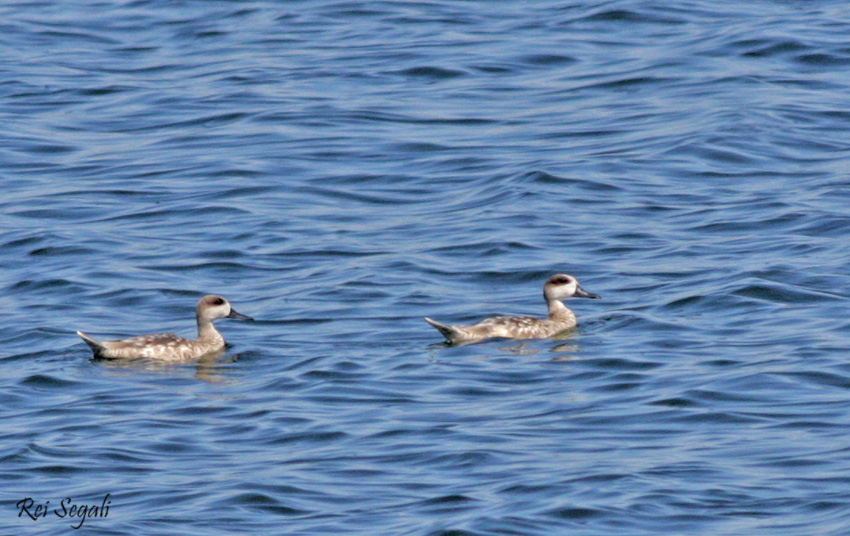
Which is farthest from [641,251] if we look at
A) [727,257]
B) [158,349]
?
[158,349]

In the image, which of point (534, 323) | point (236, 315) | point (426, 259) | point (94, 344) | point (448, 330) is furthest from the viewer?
point (426, 259)

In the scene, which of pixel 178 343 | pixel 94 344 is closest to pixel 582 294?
pixel 178 343

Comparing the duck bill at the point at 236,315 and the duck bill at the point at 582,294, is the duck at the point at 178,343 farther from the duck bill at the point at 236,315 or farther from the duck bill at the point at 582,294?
the duck bill at the point at 582,294

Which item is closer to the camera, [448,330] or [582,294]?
[448,330]

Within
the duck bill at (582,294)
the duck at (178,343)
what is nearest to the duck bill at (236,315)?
the duck at (178,343)

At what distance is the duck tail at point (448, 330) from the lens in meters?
13.4

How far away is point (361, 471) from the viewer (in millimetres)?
10422

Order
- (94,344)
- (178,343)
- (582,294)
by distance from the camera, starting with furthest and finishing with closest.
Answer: (582,294) → (178,343) → (94,344)

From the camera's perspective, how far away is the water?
10195 millimetres

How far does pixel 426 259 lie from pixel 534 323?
2.19 meters

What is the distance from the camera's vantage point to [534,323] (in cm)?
1423

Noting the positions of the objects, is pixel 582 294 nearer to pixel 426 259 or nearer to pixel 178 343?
pixel 426 259

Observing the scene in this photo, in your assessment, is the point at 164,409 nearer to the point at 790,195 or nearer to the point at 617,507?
the point at 617,507

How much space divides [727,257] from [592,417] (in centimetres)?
482
